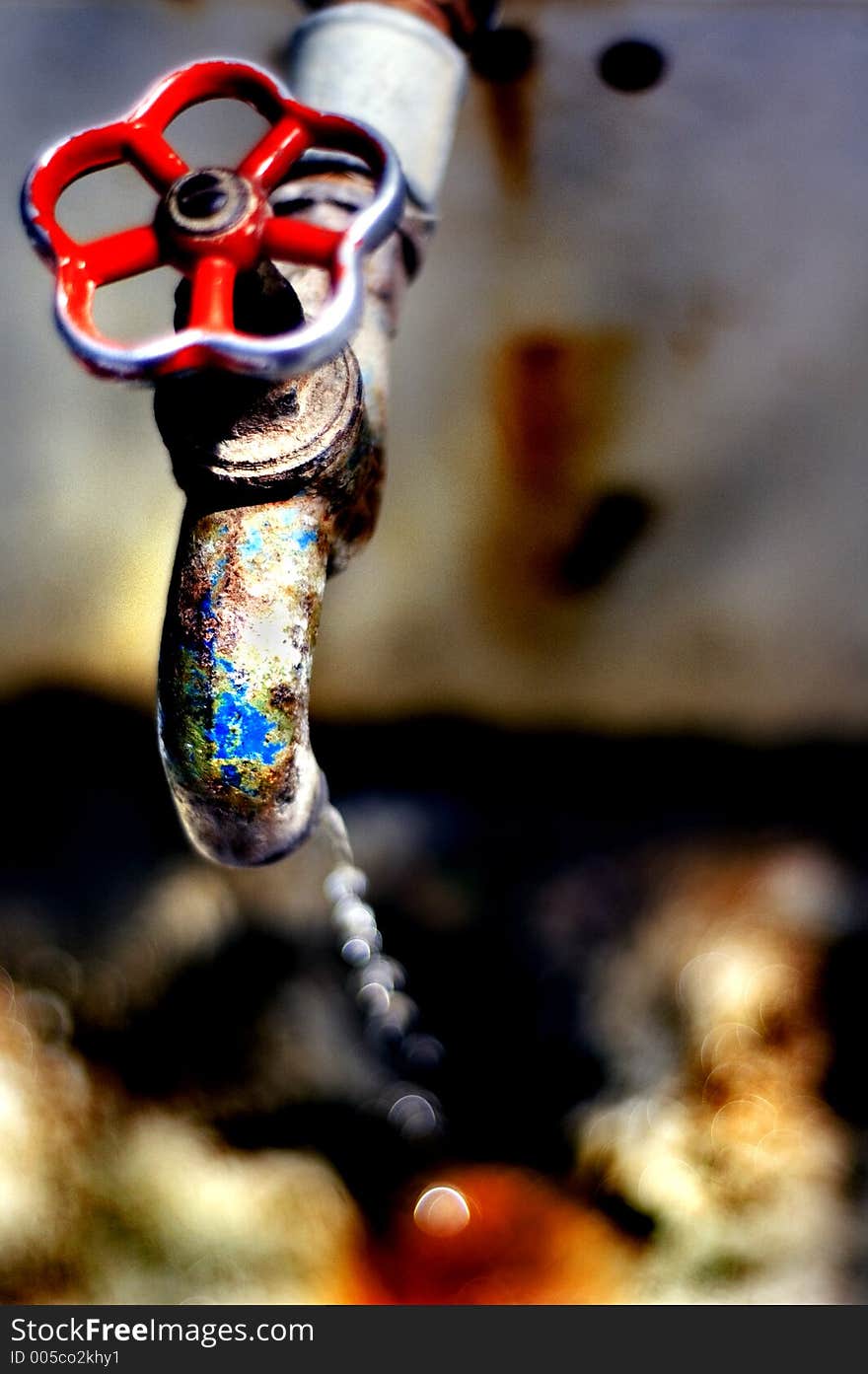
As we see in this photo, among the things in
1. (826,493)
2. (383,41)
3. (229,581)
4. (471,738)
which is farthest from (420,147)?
(471,738)

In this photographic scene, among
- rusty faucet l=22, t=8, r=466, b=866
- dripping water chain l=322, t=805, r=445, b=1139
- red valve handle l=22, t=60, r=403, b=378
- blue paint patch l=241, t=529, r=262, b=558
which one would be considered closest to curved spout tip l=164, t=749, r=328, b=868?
rusty faucet l=22, t=8, r=466, b=866

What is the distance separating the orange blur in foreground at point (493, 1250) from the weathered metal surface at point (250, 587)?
77cm

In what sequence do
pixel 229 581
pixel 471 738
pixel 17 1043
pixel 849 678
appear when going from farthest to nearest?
pixel 471 738, pixel 849 678, pixel 17 1043, pixel 229 581

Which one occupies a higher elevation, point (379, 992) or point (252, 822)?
point (379, 992)

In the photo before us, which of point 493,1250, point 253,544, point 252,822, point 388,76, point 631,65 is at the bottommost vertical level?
point 493,1250

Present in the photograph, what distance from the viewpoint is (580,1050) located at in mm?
1271

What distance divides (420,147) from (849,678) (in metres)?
0.88

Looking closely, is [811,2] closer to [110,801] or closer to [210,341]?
[210,341]

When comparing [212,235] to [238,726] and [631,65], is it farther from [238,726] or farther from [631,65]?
[631,65]

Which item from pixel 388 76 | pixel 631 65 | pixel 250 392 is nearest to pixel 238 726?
pixel 250 392

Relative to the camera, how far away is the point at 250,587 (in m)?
0.56

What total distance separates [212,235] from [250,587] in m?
0.18

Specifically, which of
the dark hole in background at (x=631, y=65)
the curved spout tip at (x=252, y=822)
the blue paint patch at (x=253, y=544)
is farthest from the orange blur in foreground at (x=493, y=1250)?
the dark hole in background at (x=631, y=65)

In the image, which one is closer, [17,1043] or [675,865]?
[17,1043]
